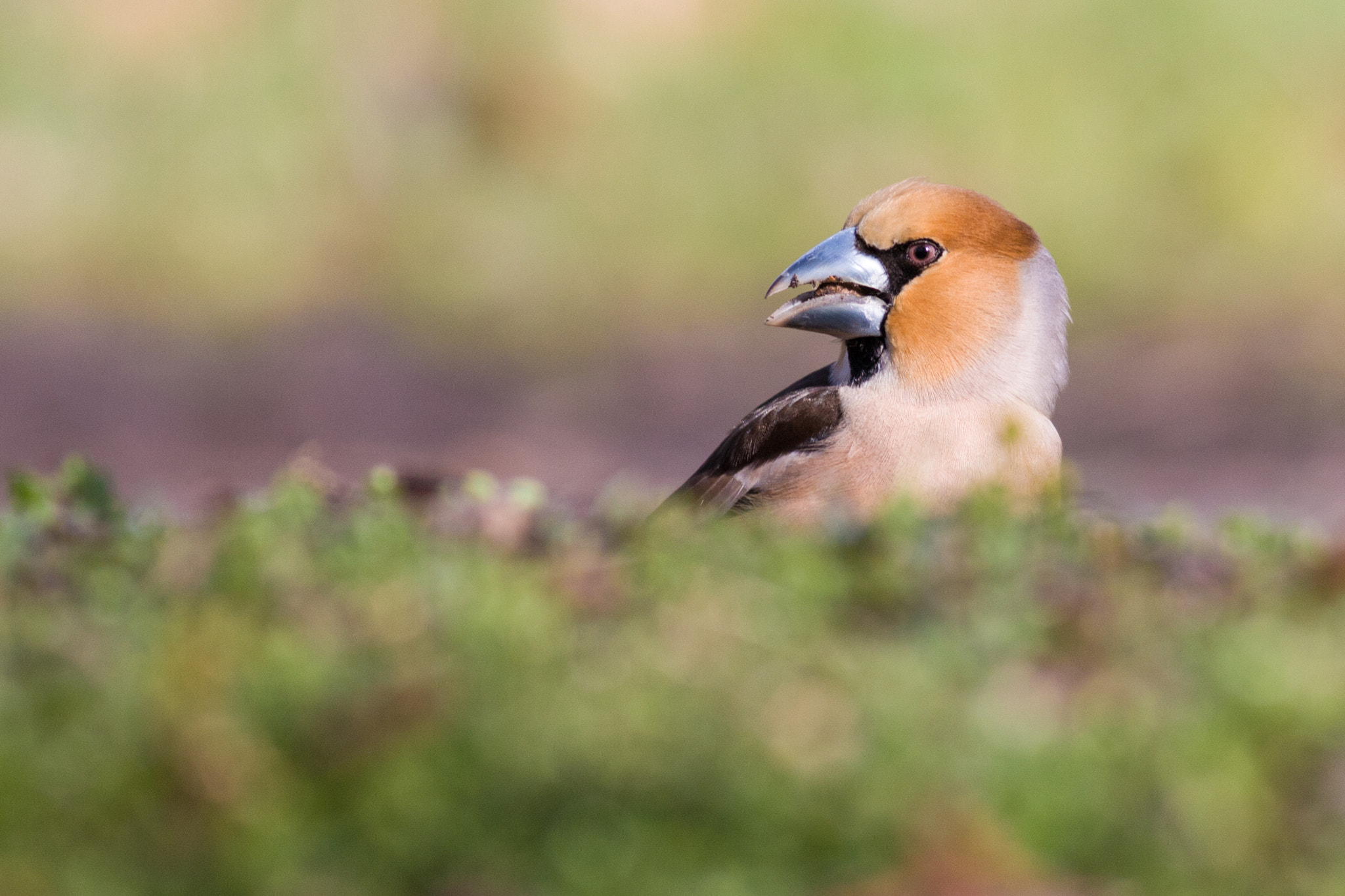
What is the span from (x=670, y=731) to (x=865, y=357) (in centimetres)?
286

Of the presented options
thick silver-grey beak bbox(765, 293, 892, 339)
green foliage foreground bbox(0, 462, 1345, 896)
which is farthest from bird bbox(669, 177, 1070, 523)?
green foliage foreground bbox(0, 462, 1345, 896)

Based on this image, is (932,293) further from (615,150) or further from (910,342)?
(615,150)

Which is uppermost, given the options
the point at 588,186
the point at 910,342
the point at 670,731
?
the point at 588,186

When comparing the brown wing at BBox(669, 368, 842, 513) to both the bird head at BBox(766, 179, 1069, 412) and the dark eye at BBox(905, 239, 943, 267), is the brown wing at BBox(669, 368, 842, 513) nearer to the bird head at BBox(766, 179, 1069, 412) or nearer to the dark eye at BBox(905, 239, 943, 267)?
the bird head at BBox(766, 179, 1069, 412)

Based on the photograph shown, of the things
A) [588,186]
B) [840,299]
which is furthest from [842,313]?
[588,186]

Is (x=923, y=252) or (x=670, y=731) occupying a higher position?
(x=923, y=252)

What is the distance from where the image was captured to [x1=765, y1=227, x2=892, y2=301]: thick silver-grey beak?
17.5 ft

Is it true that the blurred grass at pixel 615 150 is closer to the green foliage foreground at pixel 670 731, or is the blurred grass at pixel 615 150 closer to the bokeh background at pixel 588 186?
the bokeh background at pixel 588 186

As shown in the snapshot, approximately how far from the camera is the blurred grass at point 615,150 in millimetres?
13312

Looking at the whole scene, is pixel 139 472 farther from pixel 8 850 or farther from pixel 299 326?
pixel 8 850

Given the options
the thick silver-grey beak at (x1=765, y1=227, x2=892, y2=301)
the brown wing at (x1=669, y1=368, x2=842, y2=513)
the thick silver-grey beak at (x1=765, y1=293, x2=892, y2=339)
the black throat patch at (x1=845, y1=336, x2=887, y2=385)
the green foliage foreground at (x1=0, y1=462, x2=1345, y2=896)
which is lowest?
the green foliage foreground at (x1=0, y1=462, x2=1345, y2=896)

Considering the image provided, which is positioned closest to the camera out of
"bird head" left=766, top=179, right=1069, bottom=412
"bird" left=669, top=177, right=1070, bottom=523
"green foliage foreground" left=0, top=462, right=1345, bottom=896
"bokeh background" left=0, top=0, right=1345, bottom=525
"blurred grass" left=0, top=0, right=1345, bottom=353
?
"green foliage foreground" left=0, top=462, right=1345, bottom=896

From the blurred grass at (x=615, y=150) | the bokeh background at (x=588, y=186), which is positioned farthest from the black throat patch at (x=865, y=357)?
the blurred grass at (x=615, y=150)

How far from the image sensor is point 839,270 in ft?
17.7
